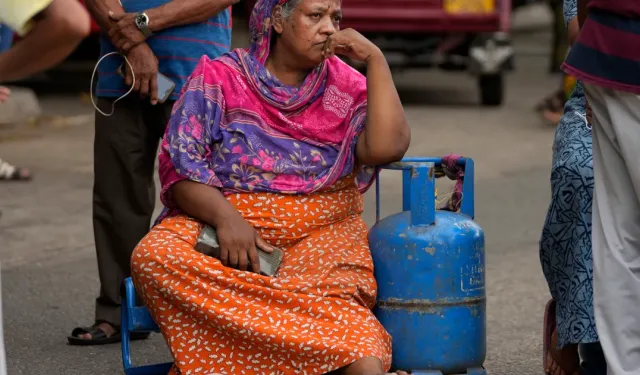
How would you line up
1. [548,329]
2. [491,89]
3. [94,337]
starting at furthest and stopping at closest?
[491,89], [94,337], [548,329]

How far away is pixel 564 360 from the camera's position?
157 inches

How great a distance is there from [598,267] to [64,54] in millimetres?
1555

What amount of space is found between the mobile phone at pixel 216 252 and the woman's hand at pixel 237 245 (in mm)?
19

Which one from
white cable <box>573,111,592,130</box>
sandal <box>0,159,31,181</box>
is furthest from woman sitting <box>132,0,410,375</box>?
sandal <box>0,159,31,181</box>

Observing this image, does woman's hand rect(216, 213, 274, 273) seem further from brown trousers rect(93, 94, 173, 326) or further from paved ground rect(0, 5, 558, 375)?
brown trousers rect(93, 94, 173, 326)

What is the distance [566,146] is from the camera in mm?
3955

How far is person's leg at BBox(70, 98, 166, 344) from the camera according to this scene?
464cm

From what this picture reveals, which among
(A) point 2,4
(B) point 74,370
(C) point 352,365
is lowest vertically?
(B) point 74,370

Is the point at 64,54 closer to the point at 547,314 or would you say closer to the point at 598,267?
the point at 598,267

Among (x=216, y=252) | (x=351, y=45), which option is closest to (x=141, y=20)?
(x=351, y=45)

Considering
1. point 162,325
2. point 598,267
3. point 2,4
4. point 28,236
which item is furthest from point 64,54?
point 28,236

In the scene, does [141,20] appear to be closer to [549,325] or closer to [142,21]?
[142,21]

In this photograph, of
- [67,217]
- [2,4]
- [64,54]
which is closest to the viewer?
[2,4]

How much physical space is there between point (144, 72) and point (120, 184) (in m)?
0.46
